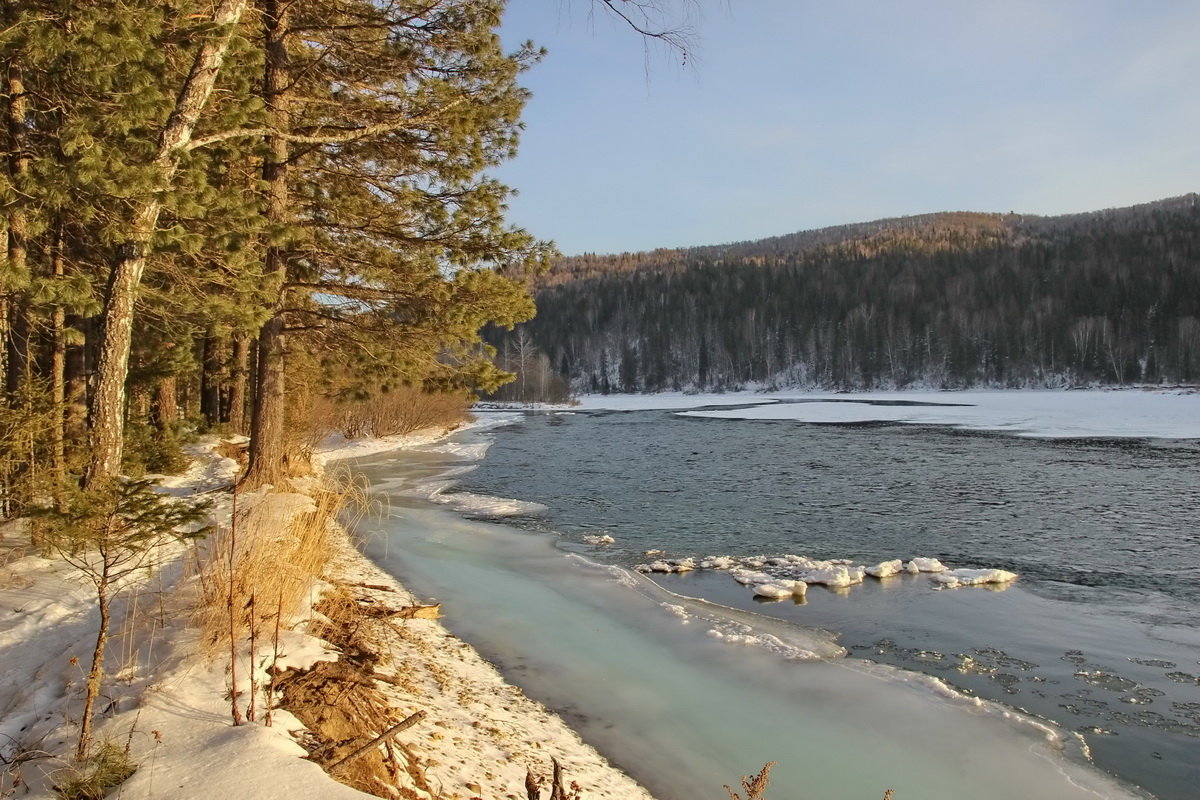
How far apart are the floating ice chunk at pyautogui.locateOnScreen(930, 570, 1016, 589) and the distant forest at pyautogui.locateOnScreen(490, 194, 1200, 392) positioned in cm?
7027

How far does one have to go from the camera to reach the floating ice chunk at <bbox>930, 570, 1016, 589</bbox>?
948cm

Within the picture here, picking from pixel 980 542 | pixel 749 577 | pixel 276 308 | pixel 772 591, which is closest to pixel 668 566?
pixel 749 577

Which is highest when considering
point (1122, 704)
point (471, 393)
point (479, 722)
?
point (471, 393)

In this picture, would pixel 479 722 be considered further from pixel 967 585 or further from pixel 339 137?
pixel 967 585

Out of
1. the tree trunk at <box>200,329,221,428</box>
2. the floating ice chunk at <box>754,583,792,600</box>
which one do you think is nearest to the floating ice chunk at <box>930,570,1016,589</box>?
the floating ice chunk at <box>754,583,792,600</box>

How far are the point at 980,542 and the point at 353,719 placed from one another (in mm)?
11025

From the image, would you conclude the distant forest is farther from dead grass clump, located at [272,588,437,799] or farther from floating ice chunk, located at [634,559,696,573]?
dead grass clump, located at [272,588,437,799]

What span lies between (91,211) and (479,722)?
4632 millimetres

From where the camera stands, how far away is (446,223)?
33.4ft

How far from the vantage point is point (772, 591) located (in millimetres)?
9016

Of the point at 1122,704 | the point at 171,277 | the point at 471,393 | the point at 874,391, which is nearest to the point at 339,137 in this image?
the point at 171,277

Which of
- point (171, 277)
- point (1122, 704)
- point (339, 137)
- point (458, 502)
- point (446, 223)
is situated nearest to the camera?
point (1122, 704)

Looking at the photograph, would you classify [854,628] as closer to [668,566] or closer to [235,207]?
[668,566]

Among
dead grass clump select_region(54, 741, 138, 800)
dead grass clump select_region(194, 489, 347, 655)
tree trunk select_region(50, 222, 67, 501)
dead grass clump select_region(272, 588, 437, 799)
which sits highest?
tree trunk select_region(50, 222, 67, 501)
